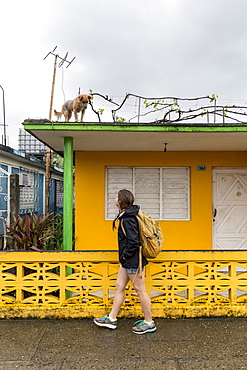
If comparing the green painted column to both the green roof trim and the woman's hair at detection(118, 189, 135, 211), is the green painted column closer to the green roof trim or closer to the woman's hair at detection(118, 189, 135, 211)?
the green roof trim

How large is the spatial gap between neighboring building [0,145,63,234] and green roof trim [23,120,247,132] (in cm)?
322

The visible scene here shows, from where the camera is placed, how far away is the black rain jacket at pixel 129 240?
334 cm

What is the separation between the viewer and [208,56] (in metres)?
10.3

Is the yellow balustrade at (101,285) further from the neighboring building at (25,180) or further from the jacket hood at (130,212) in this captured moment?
the neighboring building at (25,180)

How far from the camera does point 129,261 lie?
340cm

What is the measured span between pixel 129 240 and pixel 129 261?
0.84ft

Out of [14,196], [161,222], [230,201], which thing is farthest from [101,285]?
[230,201]

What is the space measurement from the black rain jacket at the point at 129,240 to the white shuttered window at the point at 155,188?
277 centimetres

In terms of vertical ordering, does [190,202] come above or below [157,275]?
above

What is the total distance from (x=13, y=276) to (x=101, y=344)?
150cm

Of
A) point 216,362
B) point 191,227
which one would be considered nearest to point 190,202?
point 191,227

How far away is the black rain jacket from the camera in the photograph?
3.34 metres

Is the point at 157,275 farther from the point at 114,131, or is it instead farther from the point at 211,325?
the point at 114,131

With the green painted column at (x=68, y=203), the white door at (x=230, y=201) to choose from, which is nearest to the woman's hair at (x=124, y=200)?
the green painted column at (x=68, y=203)
